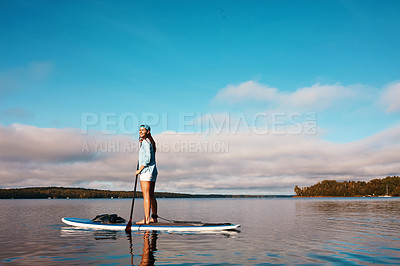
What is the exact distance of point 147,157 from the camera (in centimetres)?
1466

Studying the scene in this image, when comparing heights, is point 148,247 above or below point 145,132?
below

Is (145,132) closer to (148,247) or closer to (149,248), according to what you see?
(148,247)

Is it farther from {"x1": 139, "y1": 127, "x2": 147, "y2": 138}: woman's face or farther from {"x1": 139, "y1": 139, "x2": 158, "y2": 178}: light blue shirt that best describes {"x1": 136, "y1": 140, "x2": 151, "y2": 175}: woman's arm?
{"x1": 139, "y1": 127, "x2": 147, "y2": 138}: woman's face

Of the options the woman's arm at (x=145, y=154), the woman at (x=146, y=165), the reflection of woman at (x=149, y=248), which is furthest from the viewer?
the woman at (x=146, y=165)

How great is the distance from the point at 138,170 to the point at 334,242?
881 centimetres

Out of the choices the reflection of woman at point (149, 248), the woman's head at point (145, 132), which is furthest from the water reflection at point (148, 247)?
the woman's head at point (145, 132)

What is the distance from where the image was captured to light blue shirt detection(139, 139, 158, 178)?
576 inches

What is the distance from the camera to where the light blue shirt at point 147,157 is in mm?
14639

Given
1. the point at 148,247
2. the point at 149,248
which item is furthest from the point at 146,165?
the point at 149,248

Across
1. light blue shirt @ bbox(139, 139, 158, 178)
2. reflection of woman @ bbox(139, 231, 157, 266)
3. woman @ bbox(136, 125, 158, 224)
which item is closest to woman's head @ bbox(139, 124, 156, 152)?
woman @ bbox(136, 125, 158, 224)

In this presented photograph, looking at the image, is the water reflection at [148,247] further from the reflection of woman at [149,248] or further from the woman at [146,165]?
the woman at [146,165]

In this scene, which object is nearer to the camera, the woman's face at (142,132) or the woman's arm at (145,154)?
the woman's arm at (145,154)

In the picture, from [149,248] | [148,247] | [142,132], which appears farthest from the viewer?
[142,132]

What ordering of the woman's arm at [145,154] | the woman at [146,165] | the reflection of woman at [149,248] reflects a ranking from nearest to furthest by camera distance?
the reflection of woman at [149,248] → the woman's arm at [145,154] → the woman at [146,165]
